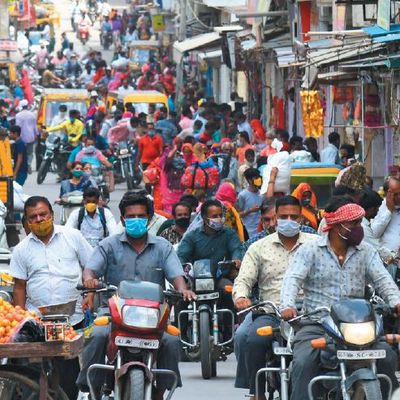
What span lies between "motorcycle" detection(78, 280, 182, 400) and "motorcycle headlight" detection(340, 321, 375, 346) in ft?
3.92

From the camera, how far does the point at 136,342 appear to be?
35.2ft

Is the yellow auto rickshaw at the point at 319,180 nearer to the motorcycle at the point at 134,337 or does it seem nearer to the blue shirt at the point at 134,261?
the blue shirt at the point at 134,261

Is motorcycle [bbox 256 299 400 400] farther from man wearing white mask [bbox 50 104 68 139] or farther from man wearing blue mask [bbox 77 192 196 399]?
man wearing white mask [bbox 50 104 68 139]

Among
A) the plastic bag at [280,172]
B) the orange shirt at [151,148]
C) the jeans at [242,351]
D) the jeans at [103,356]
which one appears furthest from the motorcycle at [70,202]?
the jeans at [103,356]

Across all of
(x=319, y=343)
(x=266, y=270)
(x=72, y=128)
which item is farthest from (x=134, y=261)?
(x=72, y=128)

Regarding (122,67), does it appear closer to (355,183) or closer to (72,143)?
(72,143)

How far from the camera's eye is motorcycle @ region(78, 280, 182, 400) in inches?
Result: 416

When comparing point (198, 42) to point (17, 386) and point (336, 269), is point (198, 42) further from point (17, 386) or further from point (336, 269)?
point (17, 386)

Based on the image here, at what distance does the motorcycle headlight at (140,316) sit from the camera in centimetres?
1072

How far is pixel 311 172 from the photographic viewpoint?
72.1ft

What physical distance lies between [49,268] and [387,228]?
4893mm

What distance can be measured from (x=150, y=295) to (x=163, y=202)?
1306cm

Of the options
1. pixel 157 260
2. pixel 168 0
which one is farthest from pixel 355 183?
pixel 168 0

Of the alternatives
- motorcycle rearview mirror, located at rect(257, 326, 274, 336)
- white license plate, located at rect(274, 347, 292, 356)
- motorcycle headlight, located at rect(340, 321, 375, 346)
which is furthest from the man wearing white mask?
motorcycle headlight, located at rect(340, 321, 375, 346)
